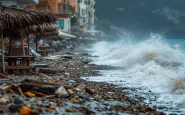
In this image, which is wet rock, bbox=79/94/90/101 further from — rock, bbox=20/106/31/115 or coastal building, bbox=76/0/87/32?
coastal building, bbox=76/0/87/32

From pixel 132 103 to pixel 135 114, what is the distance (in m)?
1.43

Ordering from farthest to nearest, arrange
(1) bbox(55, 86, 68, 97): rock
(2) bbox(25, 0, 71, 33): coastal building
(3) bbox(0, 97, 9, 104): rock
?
(2) bbox(25, 0, 71, 33): coastal building
(1) bbox(55, 86, 68, 97): rock
(3) bbox(0, 97, 9, 104): rock

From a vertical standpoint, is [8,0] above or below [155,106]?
above

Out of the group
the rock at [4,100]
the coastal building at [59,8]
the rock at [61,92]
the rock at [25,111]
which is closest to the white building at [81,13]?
the coastal building at [59,8]

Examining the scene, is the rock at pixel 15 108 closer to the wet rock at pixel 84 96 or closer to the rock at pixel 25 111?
the rock at pixel 25 111

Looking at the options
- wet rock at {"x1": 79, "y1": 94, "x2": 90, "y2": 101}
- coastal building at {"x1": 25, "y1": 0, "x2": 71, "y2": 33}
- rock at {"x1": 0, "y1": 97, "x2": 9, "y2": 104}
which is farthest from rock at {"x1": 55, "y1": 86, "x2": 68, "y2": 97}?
coastal building at {"x1": 25, "y1": 0, "x2": 71, "y2": 33}

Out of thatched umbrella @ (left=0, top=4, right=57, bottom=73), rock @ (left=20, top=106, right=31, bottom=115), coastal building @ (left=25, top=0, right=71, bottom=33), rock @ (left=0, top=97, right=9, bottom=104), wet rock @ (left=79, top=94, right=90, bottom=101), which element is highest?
coastal building @ (left=25, top=0, right=71, bottom=33)

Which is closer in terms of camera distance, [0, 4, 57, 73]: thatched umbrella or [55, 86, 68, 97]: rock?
[55, 86, 68, 97]: rock

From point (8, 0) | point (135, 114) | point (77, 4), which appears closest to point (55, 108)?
point (135, 114)

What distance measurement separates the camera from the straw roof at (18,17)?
12.7 metres

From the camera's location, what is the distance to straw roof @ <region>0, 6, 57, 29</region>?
12.7m

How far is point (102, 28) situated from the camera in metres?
151

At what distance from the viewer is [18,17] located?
12984 mm

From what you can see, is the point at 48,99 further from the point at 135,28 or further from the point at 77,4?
the point at 135,28
